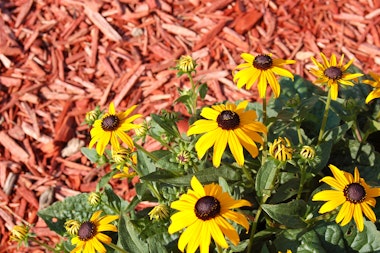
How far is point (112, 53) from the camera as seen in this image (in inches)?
174

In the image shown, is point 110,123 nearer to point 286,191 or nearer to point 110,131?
point 110,131

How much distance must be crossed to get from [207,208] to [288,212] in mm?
613

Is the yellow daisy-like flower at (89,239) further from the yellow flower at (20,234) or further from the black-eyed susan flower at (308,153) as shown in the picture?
the black-eyed susan flower at (308,153)

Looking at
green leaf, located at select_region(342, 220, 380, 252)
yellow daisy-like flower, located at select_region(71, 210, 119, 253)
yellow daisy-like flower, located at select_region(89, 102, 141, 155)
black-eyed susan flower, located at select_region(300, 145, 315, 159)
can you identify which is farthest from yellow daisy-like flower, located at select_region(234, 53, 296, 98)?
yellow daisy-like flower, located at select_region(71, 210, 119, 253)

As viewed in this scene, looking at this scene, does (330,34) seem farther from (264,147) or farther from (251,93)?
(264,147)

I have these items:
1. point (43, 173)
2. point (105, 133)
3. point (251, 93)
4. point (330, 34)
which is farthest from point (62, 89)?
point (330, 34)

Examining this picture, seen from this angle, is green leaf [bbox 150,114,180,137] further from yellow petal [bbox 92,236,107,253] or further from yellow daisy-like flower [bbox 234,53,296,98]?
yellow petal [bbox 92,236,107,253]

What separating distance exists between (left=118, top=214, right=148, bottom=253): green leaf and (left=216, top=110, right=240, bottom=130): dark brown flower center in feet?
2.25

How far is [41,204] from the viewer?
12.4 ft

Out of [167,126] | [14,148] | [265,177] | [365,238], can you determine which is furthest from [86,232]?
[14,148]

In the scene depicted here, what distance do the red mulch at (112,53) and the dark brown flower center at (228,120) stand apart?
175 cm

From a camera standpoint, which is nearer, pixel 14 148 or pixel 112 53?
pixel 14 148

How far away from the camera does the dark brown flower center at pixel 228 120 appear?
224cm

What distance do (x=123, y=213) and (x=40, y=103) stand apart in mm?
1996
